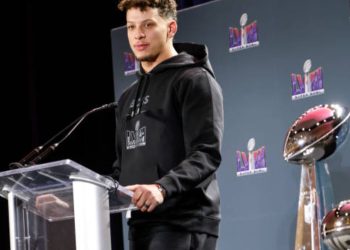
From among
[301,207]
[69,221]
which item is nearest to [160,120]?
[69,221]

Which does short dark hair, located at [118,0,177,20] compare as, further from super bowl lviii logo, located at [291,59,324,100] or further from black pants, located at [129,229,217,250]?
super bowl lviii logo, located at [291,59,324,100]

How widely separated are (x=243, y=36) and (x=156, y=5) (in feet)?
5.49

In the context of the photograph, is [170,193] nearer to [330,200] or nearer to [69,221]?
[69,221]

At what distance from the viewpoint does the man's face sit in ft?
8.79

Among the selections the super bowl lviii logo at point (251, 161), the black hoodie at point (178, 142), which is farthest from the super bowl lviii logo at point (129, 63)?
the black hoodie at point (178, 142)

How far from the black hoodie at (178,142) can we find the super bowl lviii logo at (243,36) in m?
1.61

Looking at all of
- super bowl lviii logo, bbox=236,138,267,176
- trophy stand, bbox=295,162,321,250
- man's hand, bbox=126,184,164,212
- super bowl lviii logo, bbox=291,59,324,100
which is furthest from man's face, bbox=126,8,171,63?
super bowl lviii logo, bbox=236,138,267,176

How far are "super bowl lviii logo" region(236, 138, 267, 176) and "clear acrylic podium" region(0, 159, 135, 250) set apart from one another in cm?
192

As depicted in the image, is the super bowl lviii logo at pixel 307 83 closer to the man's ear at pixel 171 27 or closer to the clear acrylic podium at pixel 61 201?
the man's ear at pixel 171 27

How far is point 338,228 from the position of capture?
10.2 feet

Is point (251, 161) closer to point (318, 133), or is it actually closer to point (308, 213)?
point (308, 213)

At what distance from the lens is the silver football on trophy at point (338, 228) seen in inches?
122

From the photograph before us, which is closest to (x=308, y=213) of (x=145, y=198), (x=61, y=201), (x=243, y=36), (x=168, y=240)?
(x=243, y=36)

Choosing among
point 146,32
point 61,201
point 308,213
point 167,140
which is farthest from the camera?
point 308,213
